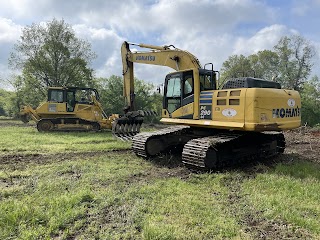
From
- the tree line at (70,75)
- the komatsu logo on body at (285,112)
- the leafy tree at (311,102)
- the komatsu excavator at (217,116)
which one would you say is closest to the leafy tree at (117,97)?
the tree line at (70,75)

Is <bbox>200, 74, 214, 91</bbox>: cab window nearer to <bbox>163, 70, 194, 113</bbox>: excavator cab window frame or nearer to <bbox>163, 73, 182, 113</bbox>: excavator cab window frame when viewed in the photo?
<bbox>163, 70, 194, 113</bbox>: excavator cab window frame

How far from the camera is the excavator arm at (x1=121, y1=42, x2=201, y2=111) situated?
9.76 m

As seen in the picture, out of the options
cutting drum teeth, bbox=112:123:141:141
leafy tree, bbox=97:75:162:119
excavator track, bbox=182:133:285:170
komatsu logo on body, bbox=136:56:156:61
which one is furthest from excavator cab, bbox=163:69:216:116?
leafy tree, bbox=97:75:162:119

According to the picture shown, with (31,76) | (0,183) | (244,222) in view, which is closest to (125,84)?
(0,183)

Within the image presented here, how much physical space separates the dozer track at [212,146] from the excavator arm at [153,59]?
2162 mm

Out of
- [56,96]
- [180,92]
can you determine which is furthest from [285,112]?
A: [56,96]

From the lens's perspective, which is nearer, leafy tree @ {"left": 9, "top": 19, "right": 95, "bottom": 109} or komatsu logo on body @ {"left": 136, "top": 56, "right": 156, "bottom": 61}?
komatsu logo on body @ {"left": 136, "top": 56, "right": 156, "bottom": 61}

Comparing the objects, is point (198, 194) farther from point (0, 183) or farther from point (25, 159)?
point (25, 159)

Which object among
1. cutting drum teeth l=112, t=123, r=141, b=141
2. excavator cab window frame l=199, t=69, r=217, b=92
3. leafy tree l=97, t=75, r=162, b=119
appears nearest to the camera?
excavator cab window frame l=199, t=69, r=217, b=92

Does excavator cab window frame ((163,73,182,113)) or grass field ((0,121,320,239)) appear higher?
excavator cab window frame ((163,73,182,113))

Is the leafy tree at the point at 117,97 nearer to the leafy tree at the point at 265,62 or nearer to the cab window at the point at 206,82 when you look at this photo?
the leafy tree at the point at 265,62

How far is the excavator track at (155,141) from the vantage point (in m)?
8.83

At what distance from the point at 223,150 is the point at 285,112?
1890 millimetres

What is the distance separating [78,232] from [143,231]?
862 mm
